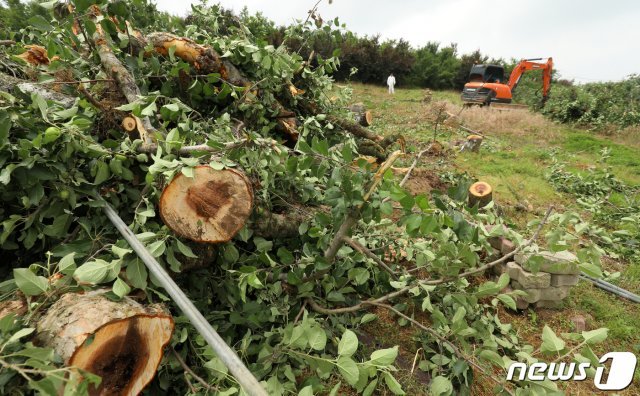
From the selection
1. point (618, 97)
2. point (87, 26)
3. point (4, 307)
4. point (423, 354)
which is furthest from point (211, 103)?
point (618, 97)

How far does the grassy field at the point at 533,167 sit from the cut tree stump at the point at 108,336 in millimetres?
1434

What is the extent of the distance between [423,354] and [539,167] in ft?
19.8

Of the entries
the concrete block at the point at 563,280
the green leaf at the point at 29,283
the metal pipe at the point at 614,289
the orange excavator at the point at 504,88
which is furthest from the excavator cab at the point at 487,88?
the green leaf at the point at 29,283

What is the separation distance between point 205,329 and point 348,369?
521mm

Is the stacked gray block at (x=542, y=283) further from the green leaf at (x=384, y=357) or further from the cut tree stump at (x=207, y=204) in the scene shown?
the cut tree stump at (x=207, y=204)

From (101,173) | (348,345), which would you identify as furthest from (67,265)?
(348,345)

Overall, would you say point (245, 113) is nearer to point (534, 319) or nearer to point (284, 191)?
point (284, 191)

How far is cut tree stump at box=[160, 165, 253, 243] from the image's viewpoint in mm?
1418

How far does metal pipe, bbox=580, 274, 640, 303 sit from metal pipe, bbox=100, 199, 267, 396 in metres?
3.31

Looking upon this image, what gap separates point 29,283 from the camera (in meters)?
1.07

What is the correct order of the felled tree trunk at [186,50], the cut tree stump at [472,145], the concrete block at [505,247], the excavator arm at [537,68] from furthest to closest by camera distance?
1. the excavator arm at [537,68]
2. the cut tree stump at [472,145]
3. the concrete block at [505,247]
4. the felled tree trunk at [186,50]

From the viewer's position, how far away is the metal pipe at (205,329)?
822 millimetres

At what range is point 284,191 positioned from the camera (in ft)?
7.00

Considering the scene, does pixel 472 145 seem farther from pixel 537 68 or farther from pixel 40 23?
pixel 537 68
